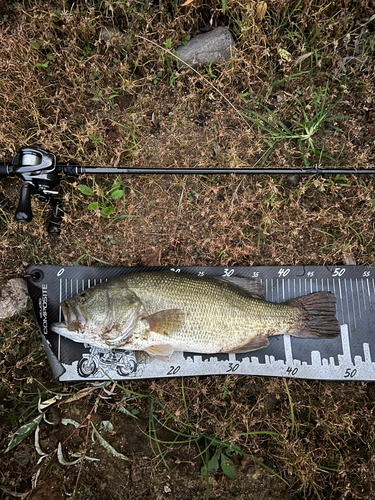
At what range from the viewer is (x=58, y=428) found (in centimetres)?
314

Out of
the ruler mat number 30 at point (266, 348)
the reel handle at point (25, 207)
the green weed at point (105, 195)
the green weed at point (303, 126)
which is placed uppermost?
the green weed at point (303, 126)

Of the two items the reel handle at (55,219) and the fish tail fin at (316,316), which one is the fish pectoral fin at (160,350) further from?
the reel handle at (55,219)

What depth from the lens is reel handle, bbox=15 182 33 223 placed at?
2.62 metres

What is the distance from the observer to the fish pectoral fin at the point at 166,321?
278cm

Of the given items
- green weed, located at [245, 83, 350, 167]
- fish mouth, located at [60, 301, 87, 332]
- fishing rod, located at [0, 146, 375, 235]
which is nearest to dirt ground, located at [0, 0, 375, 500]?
green weed, located at [245, 83, 350, 167]

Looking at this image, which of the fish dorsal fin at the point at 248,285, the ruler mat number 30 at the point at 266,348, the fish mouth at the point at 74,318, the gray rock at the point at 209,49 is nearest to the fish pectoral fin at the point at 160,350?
the ruler mat number 30 at the point at 266,348

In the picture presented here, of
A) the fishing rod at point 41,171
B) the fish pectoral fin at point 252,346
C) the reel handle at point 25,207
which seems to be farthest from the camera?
the fish pectoral fin at point 252,346

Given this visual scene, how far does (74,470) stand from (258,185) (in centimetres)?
336

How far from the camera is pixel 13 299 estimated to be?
3.22 metres

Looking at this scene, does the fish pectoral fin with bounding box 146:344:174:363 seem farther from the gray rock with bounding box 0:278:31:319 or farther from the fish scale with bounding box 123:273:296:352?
the gray rock with bounding box 0:278:31:319

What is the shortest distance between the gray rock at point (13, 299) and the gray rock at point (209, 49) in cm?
289

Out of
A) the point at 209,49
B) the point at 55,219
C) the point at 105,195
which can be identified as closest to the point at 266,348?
the point at 105,195

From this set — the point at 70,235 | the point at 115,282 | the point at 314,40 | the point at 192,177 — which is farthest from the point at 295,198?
the point at 70,235

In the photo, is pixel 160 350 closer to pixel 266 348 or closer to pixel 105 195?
pixel 266 348
